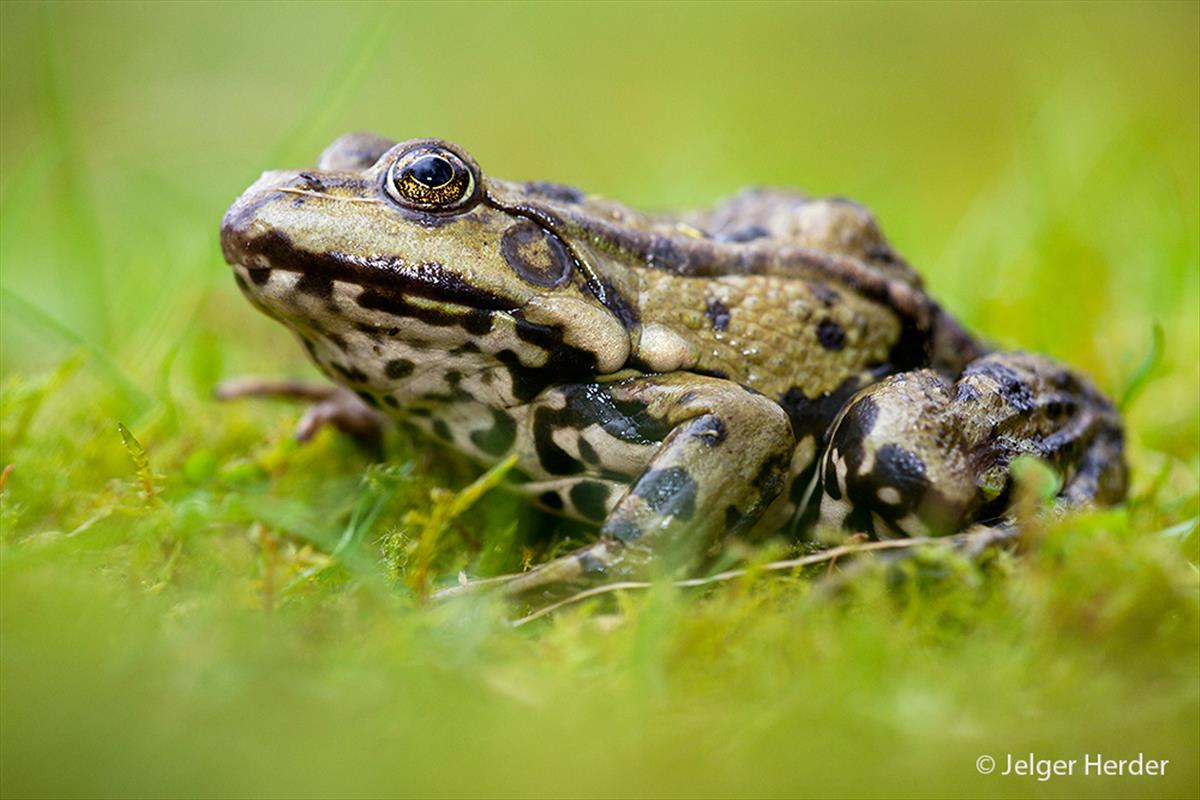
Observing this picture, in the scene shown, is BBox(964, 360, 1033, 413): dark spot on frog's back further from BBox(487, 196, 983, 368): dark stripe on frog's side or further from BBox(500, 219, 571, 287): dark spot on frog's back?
BBox(500, 219, 571, 287): dark spot on frog's back

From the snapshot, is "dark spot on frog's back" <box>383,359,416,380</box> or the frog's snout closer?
the frog's snout

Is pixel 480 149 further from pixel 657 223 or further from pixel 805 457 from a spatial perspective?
pixel 805 457

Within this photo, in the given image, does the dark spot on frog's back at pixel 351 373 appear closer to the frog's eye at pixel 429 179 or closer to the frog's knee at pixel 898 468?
the frog's eye at pixel 429 179

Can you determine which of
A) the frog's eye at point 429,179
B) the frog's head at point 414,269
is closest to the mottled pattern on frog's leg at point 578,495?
the frog's head at point 414,269

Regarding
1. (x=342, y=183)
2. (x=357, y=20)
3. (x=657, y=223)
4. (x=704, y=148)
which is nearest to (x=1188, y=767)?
(x=657, y=223)

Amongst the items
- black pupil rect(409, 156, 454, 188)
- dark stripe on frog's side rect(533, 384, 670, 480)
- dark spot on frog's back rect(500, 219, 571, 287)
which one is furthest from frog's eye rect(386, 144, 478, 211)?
dark stripe on frog's side rect(533, 384, 670, 480)

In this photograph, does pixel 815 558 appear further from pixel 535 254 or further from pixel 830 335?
pixel 535 254

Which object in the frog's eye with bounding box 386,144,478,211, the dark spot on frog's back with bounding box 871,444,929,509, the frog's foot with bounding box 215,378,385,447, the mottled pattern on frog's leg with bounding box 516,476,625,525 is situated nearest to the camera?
the dark spot on frog's back with bounding box 871,444,929,509
